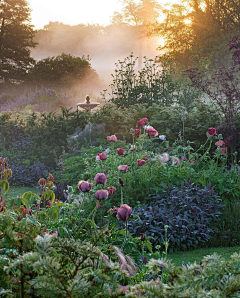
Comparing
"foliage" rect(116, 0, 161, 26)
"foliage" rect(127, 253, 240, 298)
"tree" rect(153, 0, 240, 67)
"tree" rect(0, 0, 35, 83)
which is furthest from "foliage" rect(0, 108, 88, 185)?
"foliage" rect(116, 0, 161, 26)

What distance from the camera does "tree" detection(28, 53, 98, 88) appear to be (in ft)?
76.4

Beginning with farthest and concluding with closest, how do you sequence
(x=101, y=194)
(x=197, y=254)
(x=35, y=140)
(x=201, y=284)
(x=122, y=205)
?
(x=35, y=140) → (x=197, y=254) → (x=101, y=194) → (x=122, y=205) → (x=201, y=284)

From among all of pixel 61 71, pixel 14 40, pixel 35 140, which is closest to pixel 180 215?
pixel 35 140

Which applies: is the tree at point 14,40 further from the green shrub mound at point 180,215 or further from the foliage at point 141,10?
the green shrub mound at point 180,215

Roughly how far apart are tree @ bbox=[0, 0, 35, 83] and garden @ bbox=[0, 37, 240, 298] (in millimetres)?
16734

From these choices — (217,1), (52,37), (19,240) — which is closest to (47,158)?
(19,240)

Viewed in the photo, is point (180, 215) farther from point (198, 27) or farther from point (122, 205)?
point (198, 27)

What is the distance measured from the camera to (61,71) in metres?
23.2

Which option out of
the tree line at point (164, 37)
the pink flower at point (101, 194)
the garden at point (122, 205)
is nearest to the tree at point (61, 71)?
the tree line at point (164, 37)

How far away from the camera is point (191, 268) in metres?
1.11

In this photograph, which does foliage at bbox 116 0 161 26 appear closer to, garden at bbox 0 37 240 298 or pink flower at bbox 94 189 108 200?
garden at bbox 0 37 240 298

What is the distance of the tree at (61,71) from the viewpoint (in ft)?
76.4

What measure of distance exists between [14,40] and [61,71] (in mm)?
5323

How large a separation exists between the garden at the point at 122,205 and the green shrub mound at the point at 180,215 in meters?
0.01
